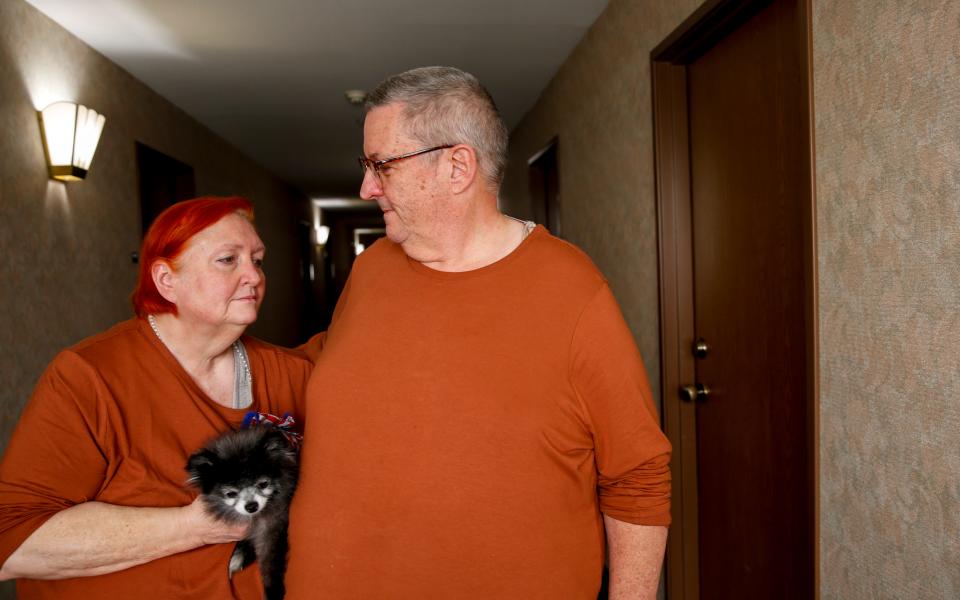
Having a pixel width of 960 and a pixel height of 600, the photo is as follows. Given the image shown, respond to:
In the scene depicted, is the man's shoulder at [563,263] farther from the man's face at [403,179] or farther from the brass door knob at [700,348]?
the brass door knob at [700,348]

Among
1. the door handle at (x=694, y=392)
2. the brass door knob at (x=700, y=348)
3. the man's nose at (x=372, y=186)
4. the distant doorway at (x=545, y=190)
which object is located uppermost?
the distant doorway at (x=545, y=190)

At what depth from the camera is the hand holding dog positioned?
115 centimetres

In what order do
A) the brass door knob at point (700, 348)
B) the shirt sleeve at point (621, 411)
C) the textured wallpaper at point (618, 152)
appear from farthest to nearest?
1. the textured wallpaper at point (618, 152)
2. the brass door knob at point (700, 348)
3. the shirt sleeve at point (621, 411)

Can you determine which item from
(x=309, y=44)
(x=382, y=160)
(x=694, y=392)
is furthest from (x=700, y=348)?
(x=309, y=44)

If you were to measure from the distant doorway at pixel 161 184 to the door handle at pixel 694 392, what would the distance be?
12.4ft

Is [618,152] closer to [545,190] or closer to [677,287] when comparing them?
[677,287]

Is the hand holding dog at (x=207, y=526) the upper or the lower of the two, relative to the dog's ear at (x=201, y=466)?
lower

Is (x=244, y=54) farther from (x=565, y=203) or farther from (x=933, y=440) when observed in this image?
(x=933, y=440)

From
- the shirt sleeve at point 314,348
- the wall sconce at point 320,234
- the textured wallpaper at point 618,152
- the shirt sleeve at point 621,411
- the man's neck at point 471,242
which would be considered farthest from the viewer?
the wall sconce at point 320,234

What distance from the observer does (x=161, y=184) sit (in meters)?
4.89

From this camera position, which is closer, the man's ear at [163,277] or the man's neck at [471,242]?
the man's neck at [471,242]

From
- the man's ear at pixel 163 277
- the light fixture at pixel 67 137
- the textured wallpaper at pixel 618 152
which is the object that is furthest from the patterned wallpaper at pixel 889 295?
the light fixture at pixel 67 137

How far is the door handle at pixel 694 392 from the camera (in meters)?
2.32

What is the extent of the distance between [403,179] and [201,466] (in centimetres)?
62
